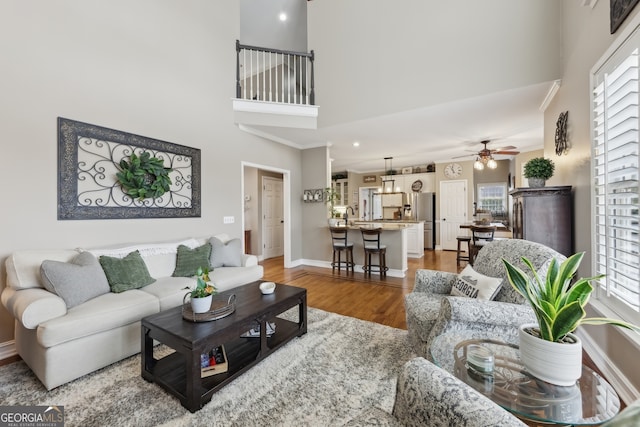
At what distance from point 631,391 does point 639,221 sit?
100cm

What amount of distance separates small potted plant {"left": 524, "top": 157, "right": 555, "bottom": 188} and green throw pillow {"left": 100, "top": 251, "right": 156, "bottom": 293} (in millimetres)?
4117

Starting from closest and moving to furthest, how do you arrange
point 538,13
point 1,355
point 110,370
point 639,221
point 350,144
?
1. point 639,221
2. point 110,370
3. point 1,355
4. point 538,13
5. point 350,144

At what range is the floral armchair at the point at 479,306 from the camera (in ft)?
5.25

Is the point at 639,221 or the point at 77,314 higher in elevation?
the point at 639,221

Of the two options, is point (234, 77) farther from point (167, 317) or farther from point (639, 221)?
point (639, 221)

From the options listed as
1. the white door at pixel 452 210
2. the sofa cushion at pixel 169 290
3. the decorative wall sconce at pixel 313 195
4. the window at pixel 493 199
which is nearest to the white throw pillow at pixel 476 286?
the sofa cushion at pixel 169 290

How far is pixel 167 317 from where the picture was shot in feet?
6.34

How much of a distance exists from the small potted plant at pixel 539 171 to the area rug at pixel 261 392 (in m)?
2.20

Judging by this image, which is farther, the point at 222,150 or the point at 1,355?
the point at 222,150

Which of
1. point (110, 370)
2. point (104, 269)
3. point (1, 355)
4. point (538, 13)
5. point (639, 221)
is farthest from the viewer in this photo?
point (538, 13)

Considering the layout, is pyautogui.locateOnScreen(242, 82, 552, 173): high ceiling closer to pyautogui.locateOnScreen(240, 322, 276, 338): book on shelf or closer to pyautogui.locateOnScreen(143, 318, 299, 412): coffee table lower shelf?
pyautogui.locateOnScreen(240, 322, 276, 338): book on shelf

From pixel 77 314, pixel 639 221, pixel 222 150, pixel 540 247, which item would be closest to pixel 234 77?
pixel 222 150

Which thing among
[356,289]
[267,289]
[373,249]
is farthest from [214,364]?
[373,249]

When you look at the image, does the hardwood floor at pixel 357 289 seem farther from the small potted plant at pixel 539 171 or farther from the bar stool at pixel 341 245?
the small potted plant at pixel 539 171
